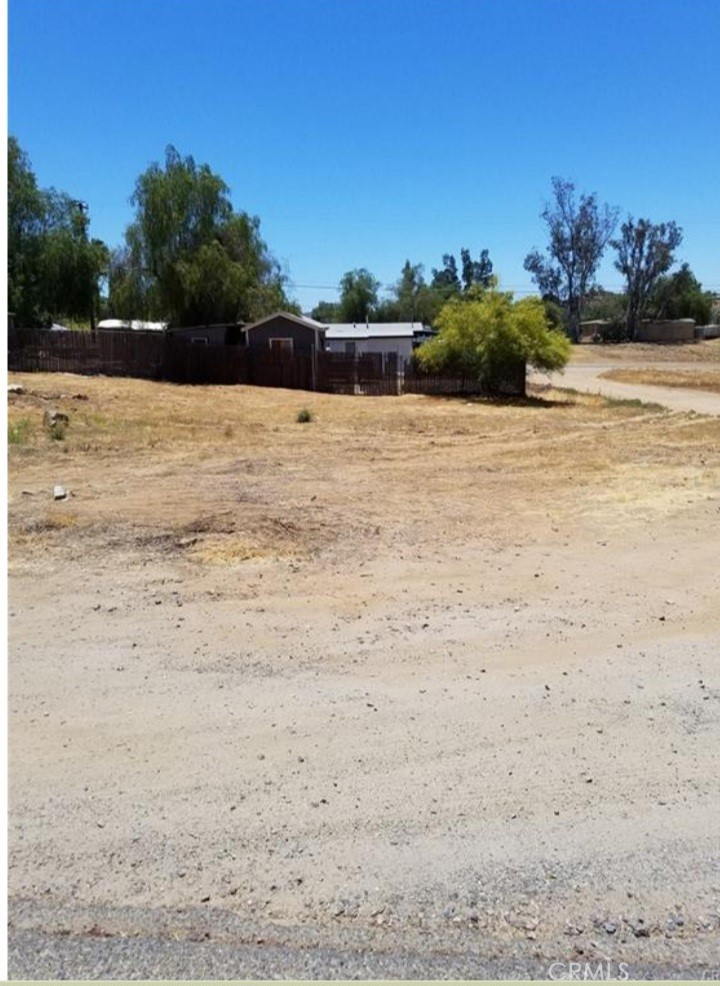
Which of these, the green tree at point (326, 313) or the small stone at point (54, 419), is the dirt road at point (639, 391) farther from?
the green tree at point (326, 313)

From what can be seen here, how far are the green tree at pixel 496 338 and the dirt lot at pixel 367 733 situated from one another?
2331 centimetres

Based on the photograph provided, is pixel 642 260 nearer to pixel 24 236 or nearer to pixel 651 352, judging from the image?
pixel 651 352

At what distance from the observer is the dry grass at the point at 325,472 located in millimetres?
10156

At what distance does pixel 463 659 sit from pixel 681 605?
2308mm

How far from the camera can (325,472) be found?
15.9 m

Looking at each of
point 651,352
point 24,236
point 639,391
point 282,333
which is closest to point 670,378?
point 639,391

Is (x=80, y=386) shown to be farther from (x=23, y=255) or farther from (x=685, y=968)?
(x=685, y=968)

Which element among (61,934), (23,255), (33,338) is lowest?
(61,934)

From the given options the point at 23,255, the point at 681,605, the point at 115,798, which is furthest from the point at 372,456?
the point at 23,255

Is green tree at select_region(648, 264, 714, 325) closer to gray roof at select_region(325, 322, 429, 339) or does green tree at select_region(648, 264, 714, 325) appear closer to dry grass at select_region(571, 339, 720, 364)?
dry grass at select_region(571, 339, 720, 364)

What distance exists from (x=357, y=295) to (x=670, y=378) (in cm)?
5717

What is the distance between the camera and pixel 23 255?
46438mm

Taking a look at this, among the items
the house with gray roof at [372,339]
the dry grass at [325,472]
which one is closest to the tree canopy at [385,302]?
the house with gray roof at [372,339]
